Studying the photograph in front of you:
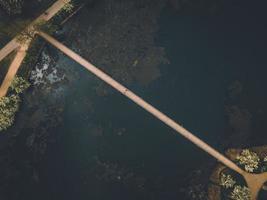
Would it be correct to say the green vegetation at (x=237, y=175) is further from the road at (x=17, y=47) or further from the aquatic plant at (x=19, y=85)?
the road at (x=17, y=47)

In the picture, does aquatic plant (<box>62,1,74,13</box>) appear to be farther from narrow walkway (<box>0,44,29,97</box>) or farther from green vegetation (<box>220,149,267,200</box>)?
green vegetation (<box>220,149,267,200</box>)

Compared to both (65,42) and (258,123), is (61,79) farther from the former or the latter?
(258,123)

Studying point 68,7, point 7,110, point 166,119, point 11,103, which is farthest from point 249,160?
point 7,110

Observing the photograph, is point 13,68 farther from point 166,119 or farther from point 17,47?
point 166,119

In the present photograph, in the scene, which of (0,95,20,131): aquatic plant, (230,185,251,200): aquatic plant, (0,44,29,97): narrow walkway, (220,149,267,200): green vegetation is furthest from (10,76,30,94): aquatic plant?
(230,185,251,200): aquatic plant

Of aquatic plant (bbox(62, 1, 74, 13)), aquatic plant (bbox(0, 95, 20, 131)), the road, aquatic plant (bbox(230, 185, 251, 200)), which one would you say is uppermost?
aquatic plant (bbox(62, 1, 74, 13))

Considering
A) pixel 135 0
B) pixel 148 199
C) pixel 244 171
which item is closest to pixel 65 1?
pixel 135 0

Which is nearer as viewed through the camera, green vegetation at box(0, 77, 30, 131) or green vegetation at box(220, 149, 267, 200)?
green vegetation at box(220, 149, 267, 200)
